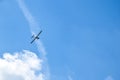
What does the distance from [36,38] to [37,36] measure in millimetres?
1533

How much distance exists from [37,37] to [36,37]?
68 cm

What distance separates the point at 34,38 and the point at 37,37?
211 cm

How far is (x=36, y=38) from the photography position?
61.1m

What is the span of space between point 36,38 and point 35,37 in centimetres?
98

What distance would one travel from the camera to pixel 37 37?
6141cm

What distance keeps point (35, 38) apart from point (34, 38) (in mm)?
776

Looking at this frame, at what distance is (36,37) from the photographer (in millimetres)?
61125

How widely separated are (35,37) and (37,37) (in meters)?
1.33

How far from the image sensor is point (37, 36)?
61312 millimetres

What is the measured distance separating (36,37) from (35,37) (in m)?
0.69

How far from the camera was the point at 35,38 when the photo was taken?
6075 centimetres
